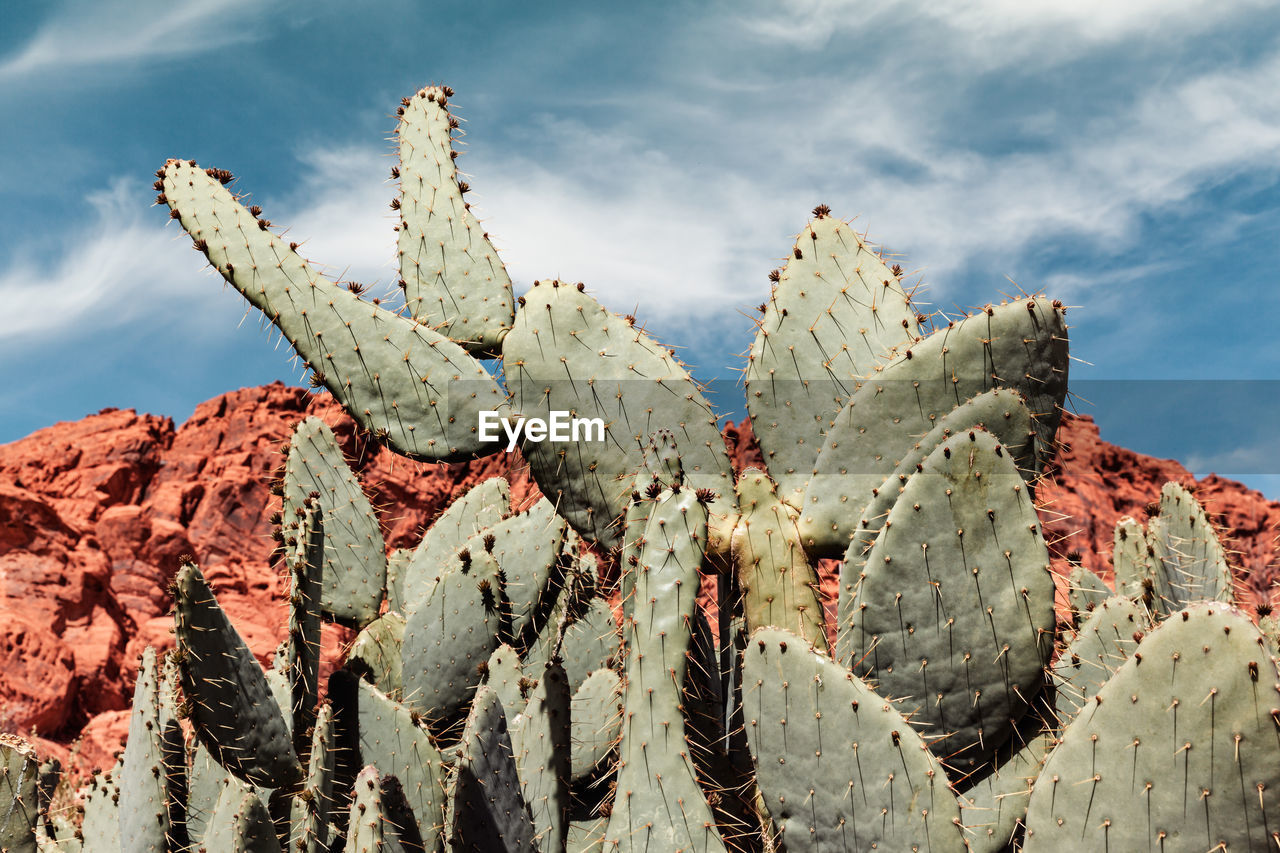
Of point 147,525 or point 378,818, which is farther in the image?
point 147,525

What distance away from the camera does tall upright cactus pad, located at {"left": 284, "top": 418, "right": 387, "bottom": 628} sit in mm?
3441

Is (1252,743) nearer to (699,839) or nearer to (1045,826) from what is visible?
(1045,826)

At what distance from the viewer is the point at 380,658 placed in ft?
10.5

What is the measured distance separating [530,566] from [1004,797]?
72.4 inches

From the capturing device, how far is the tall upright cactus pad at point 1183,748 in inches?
56.6

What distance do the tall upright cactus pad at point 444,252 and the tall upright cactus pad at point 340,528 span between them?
1.04m

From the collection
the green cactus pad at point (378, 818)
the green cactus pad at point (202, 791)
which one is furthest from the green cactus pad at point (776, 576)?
the green cactus pad at point (202, 791)

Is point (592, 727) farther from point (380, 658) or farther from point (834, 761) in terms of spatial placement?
point (834, 761)

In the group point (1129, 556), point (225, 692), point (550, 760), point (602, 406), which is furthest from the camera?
point (1129, 556)

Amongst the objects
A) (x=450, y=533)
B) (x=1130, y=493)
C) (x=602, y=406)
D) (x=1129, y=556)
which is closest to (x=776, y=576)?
(x=602, y=406)

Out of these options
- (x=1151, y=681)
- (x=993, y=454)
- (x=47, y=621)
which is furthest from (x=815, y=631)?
(x=47, y=621)

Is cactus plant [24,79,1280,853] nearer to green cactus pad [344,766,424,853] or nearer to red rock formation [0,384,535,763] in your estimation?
green cactus pad [344,766,424,853]

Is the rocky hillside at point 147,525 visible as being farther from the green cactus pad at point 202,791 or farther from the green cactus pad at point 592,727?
the green cactus pad at point 592,727

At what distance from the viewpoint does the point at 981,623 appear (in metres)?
1.80
